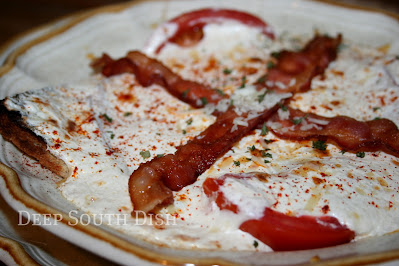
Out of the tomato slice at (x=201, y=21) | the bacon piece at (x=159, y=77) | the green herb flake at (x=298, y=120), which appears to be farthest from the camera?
the tomato slice at (x=201, y=21)

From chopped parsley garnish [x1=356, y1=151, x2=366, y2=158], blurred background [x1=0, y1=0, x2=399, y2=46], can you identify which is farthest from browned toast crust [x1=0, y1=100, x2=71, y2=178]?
blurred background [x1=0, y1=0, x2=399, y2=46]

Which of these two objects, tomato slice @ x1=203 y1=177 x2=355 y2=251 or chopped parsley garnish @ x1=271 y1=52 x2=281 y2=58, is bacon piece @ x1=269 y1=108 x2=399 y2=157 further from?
chopped parsley garnish @ x1=271 y1=52 x2=281 y2=58

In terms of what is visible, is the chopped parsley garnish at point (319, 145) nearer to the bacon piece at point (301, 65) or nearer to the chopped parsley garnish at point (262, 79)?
the bacon piece at point (301, 65)

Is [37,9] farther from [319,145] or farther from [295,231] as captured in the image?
[295,231]

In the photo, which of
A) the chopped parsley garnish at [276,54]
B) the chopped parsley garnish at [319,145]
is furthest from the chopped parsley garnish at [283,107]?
the chopped parsley garnish at [276,54]

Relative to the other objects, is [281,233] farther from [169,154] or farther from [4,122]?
[4,122]

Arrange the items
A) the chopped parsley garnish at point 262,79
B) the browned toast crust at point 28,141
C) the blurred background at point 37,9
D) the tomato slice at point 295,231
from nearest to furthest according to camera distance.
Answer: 1. the tomato slice at point 295,231
2. the browned toast crust at point 28,141
3. the chopped parsley garnish at point 262,79
4. the blurred background at point 37,9

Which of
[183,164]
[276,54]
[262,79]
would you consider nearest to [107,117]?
[183,164]
